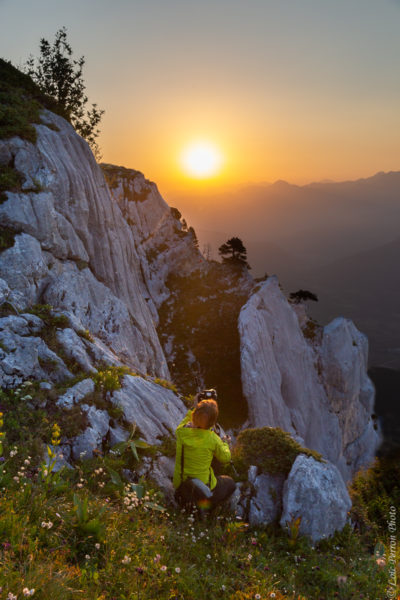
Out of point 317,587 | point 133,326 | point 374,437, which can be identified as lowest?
point 374,437

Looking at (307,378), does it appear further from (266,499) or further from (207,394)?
(207,394)

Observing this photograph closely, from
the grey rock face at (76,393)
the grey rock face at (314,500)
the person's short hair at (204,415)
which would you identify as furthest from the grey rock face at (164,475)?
the grey rock face at (314,500)

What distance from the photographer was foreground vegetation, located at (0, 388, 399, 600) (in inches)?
136

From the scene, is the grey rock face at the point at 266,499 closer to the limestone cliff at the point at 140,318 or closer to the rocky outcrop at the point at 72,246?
the limestone cliff at the point at 140,318

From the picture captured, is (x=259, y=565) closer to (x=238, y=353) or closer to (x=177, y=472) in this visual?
(x=177, y=472)

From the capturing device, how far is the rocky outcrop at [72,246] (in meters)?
14.0

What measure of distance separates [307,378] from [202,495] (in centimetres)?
4587

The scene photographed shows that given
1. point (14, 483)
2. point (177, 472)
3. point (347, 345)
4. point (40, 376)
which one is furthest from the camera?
point (347, 345)

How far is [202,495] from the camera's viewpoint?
20.7ft

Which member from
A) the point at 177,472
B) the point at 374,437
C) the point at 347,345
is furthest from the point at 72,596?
the point at 374,437

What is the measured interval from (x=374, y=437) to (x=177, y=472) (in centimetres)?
6991

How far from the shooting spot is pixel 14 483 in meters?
4.55

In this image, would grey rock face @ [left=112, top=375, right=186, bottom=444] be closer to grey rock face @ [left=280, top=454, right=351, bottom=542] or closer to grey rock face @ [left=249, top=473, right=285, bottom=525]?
grey rock face @ [left=249, top=473, right=285, bottom=525]

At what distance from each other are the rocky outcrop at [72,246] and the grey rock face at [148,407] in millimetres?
2864
